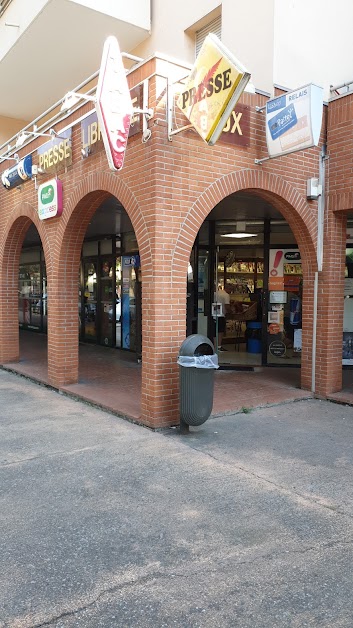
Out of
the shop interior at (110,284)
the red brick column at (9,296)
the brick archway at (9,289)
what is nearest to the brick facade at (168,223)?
the brick archway at (9,289)

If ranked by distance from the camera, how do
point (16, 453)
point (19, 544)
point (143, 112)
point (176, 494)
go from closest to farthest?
point (19, 544), point (176, 494), point (16, 453), point (143, 112)

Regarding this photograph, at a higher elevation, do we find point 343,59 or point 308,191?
point 343,59

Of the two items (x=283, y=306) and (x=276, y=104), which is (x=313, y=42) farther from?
(x=283, y=306)

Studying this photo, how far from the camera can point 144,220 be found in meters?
6.28

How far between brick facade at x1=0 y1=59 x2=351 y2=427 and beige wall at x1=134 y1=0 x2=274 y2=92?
1367 mm

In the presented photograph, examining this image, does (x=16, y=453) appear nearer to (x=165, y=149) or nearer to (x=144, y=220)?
(x=144, y=220)

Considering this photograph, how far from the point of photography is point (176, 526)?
150 inches

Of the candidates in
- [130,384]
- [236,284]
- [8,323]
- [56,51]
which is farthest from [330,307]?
[56,51]

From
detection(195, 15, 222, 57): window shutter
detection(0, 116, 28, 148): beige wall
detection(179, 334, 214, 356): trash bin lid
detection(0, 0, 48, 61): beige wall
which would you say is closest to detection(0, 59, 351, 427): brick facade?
detection(179, 334, 214, 356): trash bin lid

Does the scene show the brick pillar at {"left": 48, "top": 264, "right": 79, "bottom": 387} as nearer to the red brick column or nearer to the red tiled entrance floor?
the red tiled entrance floor

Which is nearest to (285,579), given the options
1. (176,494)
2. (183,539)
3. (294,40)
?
(183,539)

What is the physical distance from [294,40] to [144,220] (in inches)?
176

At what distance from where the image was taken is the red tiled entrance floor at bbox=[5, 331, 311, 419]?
292 inches

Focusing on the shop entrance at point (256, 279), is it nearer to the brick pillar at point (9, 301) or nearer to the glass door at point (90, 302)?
the brick pillar at point (9, 301)
